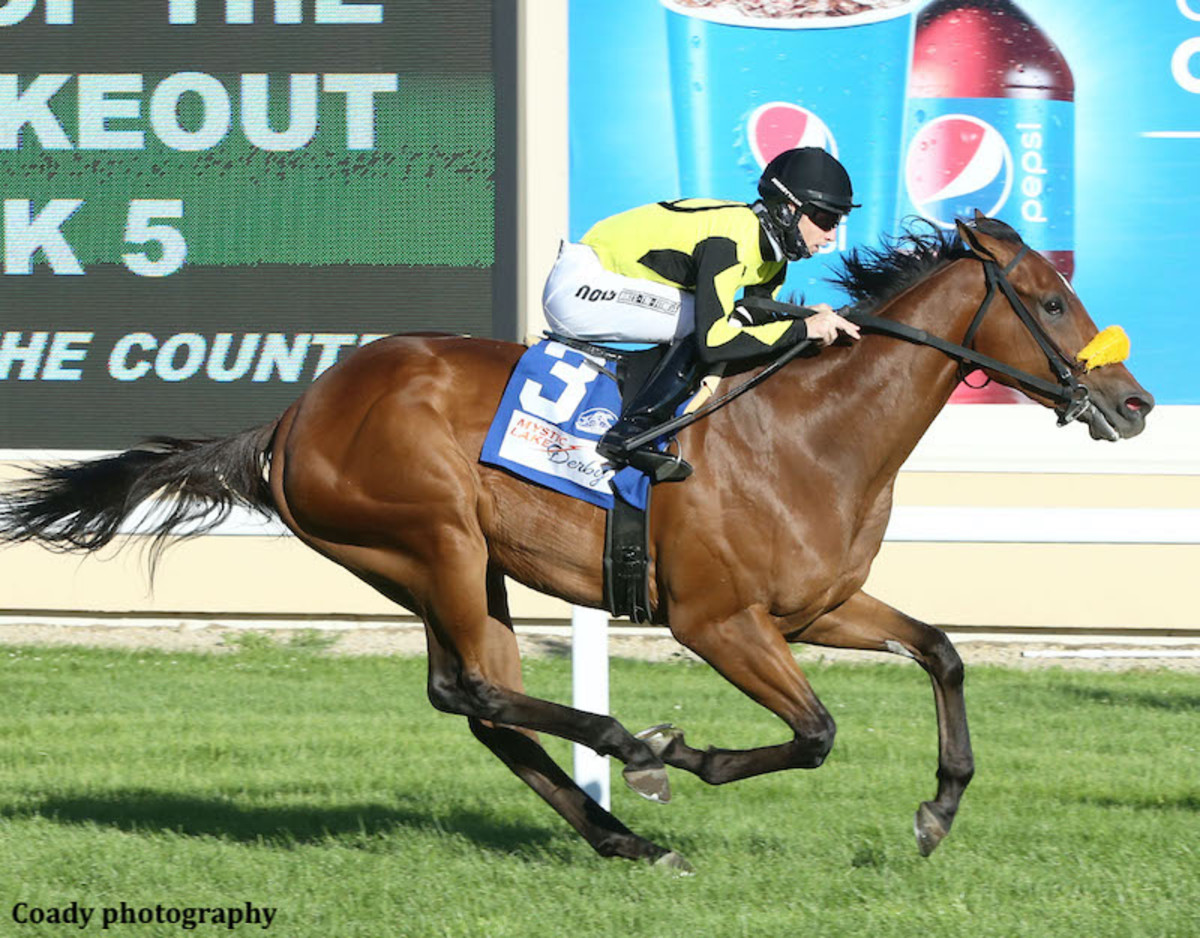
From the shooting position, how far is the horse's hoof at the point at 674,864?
15.3 feet

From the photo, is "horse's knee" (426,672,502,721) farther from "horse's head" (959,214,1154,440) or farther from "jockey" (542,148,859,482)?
"horse's head" (959,214,1154,440)

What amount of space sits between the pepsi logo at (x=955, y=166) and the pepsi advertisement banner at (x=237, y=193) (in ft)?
6.59

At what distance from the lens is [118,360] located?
8445mm

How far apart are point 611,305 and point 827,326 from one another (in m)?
0.57

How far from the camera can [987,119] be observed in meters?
8.84

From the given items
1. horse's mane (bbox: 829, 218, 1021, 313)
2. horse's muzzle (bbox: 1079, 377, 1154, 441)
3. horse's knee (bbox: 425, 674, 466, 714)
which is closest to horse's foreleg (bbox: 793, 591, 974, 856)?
horse's muzzle (bbox: 1079, 377, 1154, 441)

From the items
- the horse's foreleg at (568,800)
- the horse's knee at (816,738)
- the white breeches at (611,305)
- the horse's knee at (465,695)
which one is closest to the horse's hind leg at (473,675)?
the horse's knee at (465,695)

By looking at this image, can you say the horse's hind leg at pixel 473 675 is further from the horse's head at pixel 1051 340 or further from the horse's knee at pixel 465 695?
the horse's head at pixel 1051 340

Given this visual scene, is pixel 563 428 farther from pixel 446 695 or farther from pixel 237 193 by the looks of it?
pixel 237 193

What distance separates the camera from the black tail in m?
5.26

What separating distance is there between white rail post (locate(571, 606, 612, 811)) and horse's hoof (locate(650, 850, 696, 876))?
473 millimetres

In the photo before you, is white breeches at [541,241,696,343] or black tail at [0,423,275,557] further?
black tail at [0,423,275,557]

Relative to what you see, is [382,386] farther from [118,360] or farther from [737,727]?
[118,360]

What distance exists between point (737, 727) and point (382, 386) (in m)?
2.42
